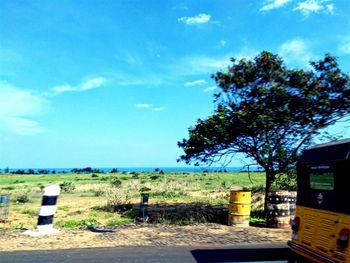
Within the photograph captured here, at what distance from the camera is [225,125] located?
14.6 metres

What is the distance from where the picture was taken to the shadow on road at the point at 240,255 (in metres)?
8.62

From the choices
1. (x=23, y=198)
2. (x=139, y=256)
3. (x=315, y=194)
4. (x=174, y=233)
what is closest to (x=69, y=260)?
(x=139, y=256)

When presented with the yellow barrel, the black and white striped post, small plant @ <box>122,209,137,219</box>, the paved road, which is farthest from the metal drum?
the black and white striped post

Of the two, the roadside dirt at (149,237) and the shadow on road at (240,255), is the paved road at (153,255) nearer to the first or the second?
the shadow on road at (240,255)

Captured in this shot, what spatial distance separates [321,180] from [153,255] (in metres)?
3.87

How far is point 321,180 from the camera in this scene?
6.96 metres

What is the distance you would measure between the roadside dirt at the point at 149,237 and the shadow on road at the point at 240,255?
76cm

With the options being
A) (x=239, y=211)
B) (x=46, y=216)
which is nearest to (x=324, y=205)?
(x=239, y=211)

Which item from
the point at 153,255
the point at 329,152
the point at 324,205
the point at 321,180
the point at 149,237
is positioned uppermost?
A: the point at 329,152

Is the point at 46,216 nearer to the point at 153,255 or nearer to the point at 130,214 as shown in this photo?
the point at 153,255

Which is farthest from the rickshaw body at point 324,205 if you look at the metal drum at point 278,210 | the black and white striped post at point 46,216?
the black and white striped post at point 46,216

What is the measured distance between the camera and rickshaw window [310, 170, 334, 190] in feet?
21.8

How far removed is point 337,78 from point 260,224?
5.44 metres

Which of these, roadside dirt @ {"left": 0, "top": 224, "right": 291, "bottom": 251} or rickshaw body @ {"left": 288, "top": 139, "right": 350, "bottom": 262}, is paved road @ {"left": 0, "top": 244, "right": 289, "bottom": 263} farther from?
rickshaw body @ {"left": 288, "top": 139, "right": 350, "bottom": 262}
